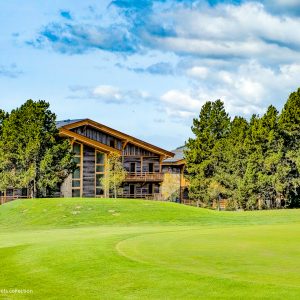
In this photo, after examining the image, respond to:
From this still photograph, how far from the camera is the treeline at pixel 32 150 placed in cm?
5978

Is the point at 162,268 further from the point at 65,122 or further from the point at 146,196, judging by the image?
the point at 146,196

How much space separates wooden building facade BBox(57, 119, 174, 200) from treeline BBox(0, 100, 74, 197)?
5354 mm

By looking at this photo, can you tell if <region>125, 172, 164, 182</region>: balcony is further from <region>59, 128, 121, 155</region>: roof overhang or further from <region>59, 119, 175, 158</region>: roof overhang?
<region>59, 128, 121, 155</region>: roof overhang

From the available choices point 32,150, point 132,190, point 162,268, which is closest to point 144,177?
point 132,190

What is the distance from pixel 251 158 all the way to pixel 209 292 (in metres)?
51.6

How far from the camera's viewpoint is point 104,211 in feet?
141

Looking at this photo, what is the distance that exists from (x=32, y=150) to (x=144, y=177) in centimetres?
1874

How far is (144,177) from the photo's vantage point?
244 ft

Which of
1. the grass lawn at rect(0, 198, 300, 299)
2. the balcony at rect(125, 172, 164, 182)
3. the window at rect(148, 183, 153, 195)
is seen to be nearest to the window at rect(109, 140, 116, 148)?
the balcony at rect(125, 172, 164, 182)

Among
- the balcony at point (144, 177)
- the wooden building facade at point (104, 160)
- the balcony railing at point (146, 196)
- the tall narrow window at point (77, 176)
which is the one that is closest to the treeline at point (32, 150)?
the wooden building facade at point (104, 160)

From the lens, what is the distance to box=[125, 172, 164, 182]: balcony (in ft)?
242

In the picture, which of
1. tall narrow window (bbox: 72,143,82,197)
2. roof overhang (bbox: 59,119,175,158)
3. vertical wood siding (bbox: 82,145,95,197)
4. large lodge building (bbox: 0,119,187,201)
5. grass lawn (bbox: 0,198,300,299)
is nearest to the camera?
grass lawn (bbox: 0,198,300,299)

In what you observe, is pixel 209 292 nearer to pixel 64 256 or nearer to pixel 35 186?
pixel 64 256

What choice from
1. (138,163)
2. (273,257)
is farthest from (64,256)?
(138,163)
